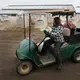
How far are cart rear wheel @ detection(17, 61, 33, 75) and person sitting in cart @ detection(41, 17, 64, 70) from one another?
58 centimetres

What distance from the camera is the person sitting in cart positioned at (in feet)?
19.7

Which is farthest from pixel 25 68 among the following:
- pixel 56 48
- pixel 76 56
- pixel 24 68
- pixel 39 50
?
pixel 76 56

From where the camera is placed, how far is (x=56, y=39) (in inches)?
238

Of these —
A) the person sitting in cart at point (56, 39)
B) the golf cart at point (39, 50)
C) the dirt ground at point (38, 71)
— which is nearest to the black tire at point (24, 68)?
the golf cart at point (39, 50)

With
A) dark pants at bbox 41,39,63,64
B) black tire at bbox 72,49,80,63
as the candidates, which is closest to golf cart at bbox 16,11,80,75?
black tire at bbox 72,49,80,63

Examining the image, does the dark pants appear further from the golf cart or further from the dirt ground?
Answer: the dirt ground

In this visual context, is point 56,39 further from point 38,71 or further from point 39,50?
point 38,71

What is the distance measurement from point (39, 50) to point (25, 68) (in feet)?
2.07

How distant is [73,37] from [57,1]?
551 cm

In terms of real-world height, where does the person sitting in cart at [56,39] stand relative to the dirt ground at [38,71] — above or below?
above

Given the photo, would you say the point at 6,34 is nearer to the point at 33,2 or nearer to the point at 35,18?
the point at 35,18

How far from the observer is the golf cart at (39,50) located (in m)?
6.00

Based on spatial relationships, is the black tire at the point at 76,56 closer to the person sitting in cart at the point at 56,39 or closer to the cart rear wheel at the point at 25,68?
the person sitting in cart at the point at 56,39

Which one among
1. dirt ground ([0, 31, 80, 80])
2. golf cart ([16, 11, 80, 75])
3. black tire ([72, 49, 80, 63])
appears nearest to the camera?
dirt ground ([0, 31, 80, 80])
